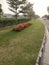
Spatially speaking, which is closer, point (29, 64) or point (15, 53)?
point (29, 64)

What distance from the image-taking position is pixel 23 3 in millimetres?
40781

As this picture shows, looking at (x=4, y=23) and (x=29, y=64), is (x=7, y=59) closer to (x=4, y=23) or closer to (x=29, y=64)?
(x=29, y=64)

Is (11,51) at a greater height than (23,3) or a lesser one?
lesser

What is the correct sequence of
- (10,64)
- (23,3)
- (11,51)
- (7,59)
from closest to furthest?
(10,64)
(7,59)
(11,51)
(23,3)

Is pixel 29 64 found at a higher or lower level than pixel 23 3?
lower

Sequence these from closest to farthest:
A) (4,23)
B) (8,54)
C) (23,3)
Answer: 1. (8,54)
2. (4,23)
3. (23,3)

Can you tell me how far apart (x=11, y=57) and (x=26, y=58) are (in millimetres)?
961

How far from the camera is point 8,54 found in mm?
8719

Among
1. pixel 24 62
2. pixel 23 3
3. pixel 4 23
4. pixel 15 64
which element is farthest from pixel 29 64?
pixel 23 3

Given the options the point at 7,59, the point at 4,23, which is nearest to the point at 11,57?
the point at 7,59

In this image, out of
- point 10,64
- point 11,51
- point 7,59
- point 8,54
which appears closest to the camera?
point 10,64

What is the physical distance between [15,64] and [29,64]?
0.82m

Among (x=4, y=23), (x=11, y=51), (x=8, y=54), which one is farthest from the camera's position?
(x=4, y=23)

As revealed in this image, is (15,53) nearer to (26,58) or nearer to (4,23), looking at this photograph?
(26,58)
